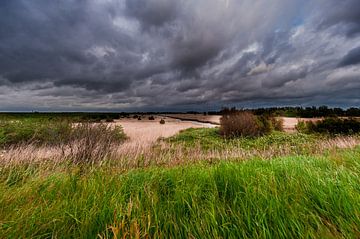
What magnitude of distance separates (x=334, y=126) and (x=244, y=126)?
8.61 m

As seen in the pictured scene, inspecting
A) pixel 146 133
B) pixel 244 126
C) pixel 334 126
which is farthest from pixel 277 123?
pixel 146 133

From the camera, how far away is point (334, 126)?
1745cm

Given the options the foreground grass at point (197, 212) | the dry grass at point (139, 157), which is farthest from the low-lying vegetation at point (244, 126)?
the foreground grass at point (197, 212)

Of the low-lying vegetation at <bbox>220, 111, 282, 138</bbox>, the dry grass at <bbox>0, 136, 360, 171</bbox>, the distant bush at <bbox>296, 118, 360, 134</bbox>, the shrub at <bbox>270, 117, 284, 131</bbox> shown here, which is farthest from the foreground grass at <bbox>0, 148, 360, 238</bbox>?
the shrub at <bbox>270, 117, 284, 131</bbox>

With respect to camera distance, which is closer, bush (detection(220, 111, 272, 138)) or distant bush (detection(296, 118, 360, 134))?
bush (detection(220, 111, 272, 138))

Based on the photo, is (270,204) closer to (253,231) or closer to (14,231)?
(253,231)

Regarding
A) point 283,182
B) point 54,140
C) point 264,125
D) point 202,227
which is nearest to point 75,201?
point 202,227

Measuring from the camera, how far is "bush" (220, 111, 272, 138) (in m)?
16.3

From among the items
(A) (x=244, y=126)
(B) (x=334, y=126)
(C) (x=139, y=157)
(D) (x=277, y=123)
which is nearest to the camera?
(C) (x=139, y=157)

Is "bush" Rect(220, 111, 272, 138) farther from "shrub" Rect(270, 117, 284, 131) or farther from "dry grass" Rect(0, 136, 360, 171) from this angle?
"dry grass" Rect(0, 136, 360, 171)

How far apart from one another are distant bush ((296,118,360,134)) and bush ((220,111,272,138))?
4773 millimetres

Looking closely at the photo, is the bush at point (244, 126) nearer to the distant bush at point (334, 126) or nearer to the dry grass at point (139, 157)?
the distant bush at point (334, 126)

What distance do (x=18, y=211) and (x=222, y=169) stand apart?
2709 mm

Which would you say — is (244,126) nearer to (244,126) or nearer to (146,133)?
Answer: (244,126)
